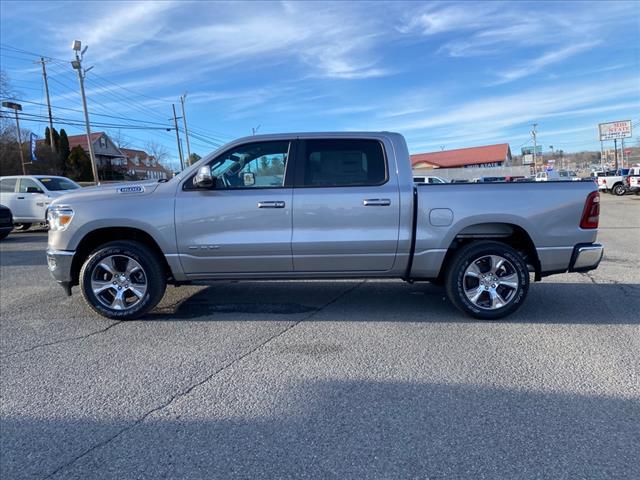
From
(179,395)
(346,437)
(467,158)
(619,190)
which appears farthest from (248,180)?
(467,158)

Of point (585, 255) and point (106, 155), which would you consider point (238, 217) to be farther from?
point (106, 155)

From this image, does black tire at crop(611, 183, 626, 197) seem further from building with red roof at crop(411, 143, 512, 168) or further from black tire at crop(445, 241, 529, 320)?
building with red roof at crop(411, 143, 512, 168)

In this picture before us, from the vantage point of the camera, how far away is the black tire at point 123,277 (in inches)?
198

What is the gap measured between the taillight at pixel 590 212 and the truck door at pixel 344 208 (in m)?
1.94

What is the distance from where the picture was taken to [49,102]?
43812 millimetres

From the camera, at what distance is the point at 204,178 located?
482 centimetres

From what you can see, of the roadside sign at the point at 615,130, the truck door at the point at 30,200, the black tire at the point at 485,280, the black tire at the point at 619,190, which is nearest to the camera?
the black tire at the point at 485,280

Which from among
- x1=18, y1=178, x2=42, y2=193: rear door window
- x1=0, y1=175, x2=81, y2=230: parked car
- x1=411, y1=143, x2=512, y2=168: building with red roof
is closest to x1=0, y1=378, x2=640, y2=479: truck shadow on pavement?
x1=0, y1=175, x2=81, y2=230: parked car

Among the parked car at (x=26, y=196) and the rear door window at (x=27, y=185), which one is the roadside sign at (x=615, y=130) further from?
the rear door window at (x=27, y=185)

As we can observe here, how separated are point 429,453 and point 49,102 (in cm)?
5060

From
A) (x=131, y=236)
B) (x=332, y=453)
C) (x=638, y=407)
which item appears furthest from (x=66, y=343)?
(x=638, y=407)

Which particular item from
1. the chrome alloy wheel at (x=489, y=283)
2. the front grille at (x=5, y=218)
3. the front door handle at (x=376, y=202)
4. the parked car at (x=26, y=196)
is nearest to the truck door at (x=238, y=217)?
the front door handle at (x=376, y=202)

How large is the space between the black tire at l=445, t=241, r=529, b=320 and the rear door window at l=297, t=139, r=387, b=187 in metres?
1.21

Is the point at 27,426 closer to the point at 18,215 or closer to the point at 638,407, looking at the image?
the point at 638,407
